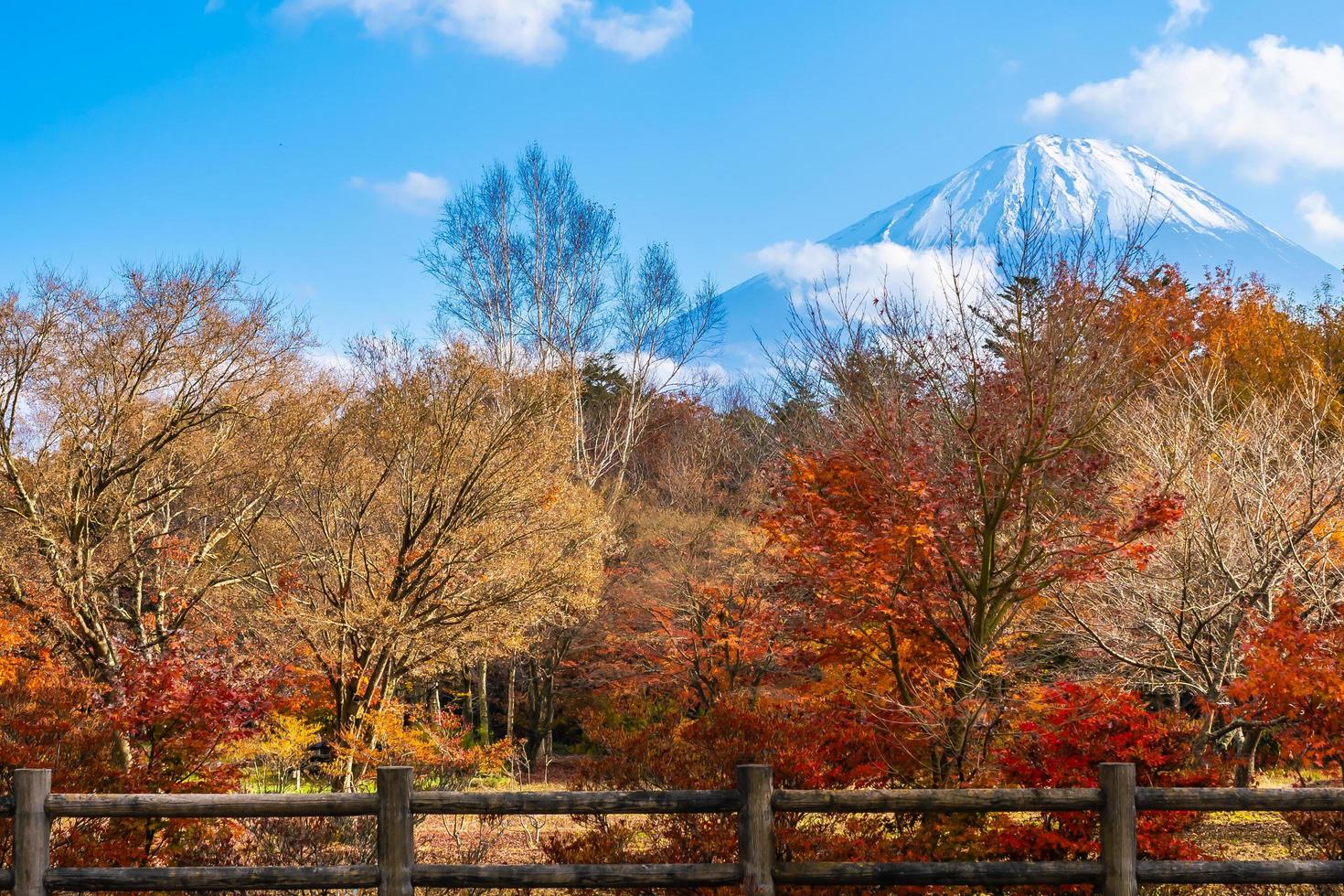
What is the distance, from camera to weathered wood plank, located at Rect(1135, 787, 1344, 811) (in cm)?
554

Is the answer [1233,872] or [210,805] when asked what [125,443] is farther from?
[1233,872]

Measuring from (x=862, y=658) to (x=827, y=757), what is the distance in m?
2.79

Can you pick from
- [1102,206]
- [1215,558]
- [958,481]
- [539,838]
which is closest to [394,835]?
[958,481]

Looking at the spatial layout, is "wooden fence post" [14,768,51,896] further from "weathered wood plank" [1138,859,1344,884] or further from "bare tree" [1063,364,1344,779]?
"bare tree" [1063,364,1344,779]

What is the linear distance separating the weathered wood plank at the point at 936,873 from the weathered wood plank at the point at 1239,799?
0.49m

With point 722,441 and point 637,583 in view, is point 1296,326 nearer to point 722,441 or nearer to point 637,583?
point 722,441

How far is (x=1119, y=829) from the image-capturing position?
18.5 ft

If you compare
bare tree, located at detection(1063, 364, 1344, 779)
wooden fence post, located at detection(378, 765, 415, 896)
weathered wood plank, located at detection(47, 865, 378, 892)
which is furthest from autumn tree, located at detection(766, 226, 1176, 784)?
weathered wood plank, located at detection(47, 865, 378, 892)

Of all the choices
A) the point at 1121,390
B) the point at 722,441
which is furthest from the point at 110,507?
the point at 722,441

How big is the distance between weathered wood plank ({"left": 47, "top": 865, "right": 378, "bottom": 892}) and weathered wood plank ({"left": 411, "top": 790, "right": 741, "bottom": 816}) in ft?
1.61

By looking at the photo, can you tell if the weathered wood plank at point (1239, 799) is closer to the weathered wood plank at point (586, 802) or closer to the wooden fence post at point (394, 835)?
the weathered wood plank at point (586, 802)

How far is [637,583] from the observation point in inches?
1133

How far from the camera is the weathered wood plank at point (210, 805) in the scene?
5.59 m

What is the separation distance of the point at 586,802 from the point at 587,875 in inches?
16.0
